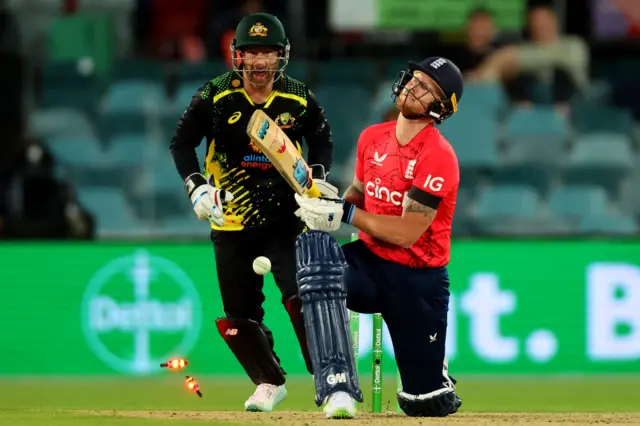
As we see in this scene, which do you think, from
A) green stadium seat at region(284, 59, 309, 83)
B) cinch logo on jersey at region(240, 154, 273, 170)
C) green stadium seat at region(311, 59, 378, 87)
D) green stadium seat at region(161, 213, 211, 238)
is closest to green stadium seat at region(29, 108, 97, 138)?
green stadium seat at region(161, 213, 211, 238)

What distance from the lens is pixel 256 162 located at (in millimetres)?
8031

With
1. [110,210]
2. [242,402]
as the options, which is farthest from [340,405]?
[110,210]

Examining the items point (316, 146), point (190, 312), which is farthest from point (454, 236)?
point (316, 146)

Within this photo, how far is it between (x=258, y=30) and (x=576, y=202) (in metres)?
6.76

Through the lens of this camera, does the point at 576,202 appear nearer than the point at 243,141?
No

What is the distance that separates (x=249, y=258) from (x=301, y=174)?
1391mm

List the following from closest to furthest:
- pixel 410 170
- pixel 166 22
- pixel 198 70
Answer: pixel 410 170
pixel 198 70
pixel 166 22

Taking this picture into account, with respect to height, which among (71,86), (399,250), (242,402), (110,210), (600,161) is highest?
(71,86)

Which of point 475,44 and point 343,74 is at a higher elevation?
point 475,44

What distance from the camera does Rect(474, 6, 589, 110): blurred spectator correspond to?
1462 centimetres

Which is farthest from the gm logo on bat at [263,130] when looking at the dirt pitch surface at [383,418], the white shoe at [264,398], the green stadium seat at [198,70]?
the green stadium seat at [198,70]

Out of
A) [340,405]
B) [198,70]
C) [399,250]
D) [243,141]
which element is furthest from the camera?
[198,70]

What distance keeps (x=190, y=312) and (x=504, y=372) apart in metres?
2.77

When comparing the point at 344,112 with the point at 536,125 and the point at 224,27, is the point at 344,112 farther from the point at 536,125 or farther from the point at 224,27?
the point at 536,125
